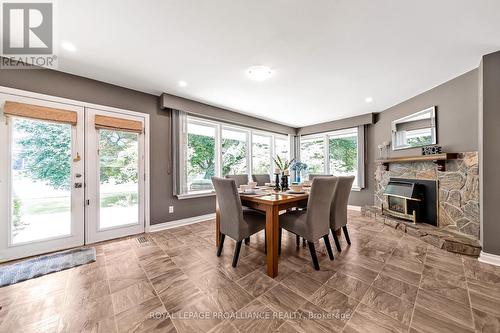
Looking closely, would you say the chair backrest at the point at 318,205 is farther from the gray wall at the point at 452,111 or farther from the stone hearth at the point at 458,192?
the gray wall at the point at 452,111

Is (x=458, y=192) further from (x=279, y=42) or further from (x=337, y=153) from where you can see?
(x=279, y=42)

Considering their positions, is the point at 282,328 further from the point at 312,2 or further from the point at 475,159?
the point at 475,159

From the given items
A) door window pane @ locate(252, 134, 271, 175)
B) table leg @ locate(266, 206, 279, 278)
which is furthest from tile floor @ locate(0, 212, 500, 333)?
door window pane @ locate(252, 134, 271, 175)

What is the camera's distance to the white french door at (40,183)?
2131 mm

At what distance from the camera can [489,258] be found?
2023 millimetres

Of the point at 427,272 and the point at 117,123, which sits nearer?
the point at 427,272

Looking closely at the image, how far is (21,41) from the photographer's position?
1895 millimetres

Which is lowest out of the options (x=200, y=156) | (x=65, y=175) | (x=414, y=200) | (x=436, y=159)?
(x=414, y=200)

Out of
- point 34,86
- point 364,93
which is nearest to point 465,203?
point 364,93

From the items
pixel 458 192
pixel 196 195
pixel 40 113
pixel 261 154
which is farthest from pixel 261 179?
pixel 40 113

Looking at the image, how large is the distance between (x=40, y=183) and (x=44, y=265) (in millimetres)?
1015

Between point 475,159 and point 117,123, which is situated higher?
point 117,123

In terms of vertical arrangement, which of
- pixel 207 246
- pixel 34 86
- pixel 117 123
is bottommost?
pixel 207 246

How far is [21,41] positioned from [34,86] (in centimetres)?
60
